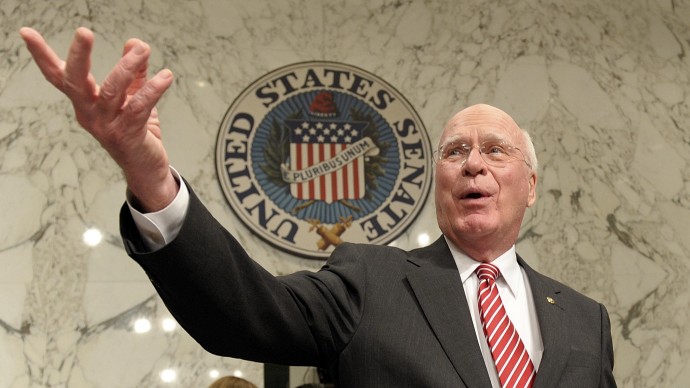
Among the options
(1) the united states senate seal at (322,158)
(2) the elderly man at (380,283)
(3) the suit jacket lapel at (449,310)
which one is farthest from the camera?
(1) the united states senate seal at (322,158)

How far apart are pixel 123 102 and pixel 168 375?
116 inches

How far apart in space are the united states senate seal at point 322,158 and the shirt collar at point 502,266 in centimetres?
229

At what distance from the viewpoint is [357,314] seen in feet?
5.47

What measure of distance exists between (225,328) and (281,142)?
9.90 feet

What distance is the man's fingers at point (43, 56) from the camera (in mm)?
1102

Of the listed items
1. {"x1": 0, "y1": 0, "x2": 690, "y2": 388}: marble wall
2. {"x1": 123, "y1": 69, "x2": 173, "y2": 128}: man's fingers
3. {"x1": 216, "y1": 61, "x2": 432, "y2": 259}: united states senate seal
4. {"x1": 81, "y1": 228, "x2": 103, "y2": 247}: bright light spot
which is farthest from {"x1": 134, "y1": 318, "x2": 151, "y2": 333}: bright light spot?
{"x1": 123, "y1": 69, "x2": 173, "y2": 128}: man's fingers

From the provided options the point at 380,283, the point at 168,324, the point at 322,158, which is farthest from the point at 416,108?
the point at 380,283

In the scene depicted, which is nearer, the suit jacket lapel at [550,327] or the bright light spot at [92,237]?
the suit jacket lapel at [550,327]

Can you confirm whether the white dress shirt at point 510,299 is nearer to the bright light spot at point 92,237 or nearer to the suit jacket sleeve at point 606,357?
the suit jacket sleeve at point 606,357

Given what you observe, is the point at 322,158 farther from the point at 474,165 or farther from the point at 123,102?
the point at 123,102

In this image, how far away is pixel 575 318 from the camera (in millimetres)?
1953

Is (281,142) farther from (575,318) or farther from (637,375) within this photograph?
(575,318)

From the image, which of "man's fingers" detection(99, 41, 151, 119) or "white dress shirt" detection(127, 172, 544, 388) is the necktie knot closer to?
"white dress shirt" detection(127, 172, 544, 388)

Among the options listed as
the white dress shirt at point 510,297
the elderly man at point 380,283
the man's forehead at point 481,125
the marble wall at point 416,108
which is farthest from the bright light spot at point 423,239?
the white dress shirt at point 510,297
